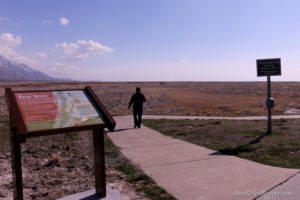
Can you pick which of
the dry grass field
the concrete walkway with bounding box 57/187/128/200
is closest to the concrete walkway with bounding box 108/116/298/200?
the concrete walkway with bounding box 57/187/128/200

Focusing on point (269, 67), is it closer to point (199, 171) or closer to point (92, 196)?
point (199, 171)

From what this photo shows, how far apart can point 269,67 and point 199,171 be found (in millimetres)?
5637

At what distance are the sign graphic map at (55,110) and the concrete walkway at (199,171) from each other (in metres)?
1.76

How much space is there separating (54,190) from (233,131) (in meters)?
6.92

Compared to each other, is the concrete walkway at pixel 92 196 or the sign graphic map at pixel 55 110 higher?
the sign graphic map at pixel 55 110

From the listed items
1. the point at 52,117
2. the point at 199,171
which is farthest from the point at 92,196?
the point at 199,171

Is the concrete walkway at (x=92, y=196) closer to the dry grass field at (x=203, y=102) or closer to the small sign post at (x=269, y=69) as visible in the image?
the small sign post at (x=269, y=69)

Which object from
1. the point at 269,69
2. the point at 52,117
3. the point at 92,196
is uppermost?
the point at 269,69

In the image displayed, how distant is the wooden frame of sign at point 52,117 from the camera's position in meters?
3.89

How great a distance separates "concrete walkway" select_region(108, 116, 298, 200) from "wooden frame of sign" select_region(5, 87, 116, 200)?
1386mm

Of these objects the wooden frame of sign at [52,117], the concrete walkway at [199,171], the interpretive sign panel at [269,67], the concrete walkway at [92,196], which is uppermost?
the interpretive sign panel at [269,67]

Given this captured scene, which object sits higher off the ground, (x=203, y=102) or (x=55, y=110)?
(x=55, y=110)

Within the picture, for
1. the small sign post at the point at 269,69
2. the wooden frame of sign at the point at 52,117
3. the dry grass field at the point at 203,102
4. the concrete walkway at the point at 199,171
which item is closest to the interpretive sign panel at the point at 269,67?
the small sign post at the point at 269,69

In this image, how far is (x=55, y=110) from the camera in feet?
14.1
